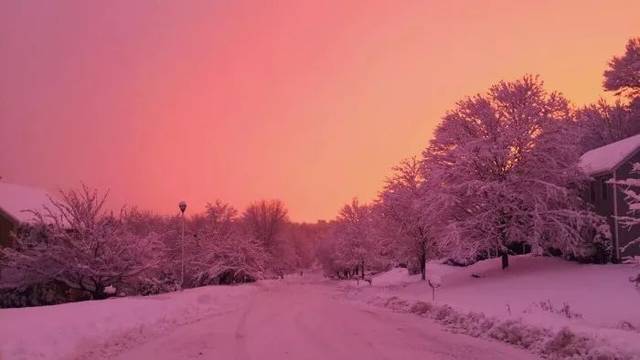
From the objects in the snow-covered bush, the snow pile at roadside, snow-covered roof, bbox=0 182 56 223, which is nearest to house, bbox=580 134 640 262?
the snow-covered bush

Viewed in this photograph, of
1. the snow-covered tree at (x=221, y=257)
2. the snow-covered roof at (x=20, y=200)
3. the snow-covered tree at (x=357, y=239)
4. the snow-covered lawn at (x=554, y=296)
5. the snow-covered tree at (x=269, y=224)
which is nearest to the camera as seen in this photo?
the snow-covered lawn at (x=554, y=296)

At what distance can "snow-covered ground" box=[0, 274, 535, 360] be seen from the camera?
39.5ft

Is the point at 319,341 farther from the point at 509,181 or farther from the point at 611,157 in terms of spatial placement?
the point at 611,157

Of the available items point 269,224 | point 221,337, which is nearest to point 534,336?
point 221,337

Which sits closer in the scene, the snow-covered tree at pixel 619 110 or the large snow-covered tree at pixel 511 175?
the large snow-covered tree at pixel 511 175

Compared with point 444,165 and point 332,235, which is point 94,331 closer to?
point 444,165

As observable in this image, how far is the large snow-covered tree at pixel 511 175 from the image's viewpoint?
32.3 meters

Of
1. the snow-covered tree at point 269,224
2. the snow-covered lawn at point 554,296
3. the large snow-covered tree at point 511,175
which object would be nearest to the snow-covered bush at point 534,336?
the snow-covered lawn at point 554,296

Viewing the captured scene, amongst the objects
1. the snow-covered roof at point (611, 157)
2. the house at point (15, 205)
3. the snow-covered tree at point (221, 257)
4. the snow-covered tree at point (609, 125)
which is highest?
the snow-covered tree at point (609, 125)

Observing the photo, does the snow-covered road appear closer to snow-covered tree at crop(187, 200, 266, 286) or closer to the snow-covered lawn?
the snow-covered lawn

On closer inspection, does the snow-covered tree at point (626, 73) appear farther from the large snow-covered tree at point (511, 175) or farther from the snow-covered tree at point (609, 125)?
the large snow-covered tree at point (511, 175)

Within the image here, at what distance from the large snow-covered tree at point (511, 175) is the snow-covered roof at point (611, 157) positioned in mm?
1626

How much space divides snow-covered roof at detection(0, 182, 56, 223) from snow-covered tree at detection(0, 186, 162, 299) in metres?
12.7

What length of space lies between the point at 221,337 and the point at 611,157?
28.4 m
